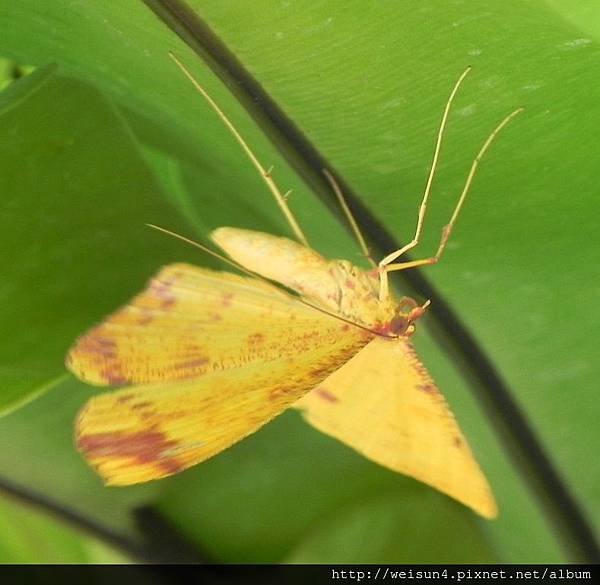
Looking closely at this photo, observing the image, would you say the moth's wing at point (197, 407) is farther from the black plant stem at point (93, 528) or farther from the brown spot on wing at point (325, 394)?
the black plant stem at point (93, 528)

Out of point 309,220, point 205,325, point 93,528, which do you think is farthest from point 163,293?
point 93,528

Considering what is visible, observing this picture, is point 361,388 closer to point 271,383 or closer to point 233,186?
point 271,383

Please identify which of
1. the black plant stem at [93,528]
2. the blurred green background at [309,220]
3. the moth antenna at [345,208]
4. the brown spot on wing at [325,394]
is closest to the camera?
the blurred green background at [309,220]

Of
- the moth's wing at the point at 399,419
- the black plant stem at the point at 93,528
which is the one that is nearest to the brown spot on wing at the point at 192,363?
the moth's wing at the point at 399,419

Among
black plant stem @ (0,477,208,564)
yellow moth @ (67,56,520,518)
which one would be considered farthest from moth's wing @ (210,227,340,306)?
black plant stem @ (0,477,208,564)

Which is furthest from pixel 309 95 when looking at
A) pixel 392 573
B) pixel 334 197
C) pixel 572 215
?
pixel 392 573

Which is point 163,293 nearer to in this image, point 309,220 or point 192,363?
point 192,363
